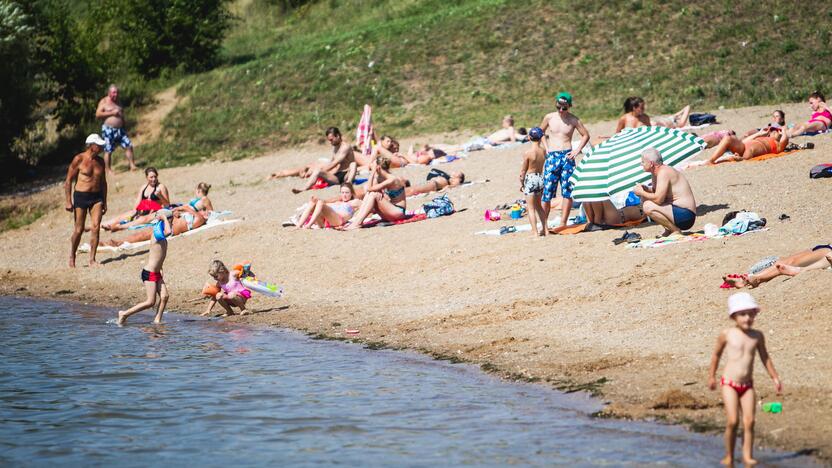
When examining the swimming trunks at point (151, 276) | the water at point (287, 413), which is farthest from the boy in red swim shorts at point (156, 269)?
the water at point (287, 413)

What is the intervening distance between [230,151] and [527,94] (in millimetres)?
6823

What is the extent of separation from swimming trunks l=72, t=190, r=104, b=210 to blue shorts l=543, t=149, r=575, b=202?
6266 millimetres

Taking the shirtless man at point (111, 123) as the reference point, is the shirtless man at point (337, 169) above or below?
below

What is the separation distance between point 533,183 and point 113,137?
12.6m

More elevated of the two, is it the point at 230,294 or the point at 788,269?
the point at 788,269

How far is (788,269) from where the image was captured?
9.62 metres

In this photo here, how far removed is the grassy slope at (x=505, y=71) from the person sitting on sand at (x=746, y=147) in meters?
6.46

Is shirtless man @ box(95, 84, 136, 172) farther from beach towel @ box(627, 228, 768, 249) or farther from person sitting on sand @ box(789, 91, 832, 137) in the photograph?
beach towel @ box(627, 228, 768, 249)

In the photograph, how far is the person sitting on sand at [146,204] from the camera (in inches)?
702

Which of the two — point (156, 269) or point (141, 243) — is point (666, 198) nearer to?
point (156, 269)

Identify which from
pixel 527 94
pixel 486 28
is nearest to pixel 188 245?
pixel 527 94

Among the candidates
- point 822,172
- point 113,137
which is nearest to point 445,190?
point 822,172

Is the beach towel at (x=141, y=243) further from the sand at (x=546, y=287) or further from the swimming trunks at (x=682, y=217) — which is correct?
the swimming trunks at (x=682, y=217)

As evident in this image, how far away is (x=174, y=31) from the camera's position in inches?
1270
